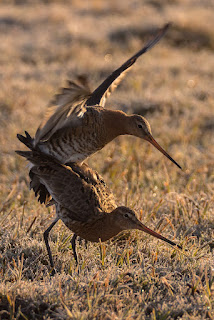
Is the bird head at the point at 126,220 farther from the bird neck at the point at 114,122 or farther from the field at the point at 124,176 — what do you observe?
the bird neck at the point at 114,122

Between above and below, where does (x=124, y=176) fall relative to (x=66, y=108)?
below

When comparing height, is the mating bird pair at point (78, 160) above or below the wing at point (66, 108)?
below

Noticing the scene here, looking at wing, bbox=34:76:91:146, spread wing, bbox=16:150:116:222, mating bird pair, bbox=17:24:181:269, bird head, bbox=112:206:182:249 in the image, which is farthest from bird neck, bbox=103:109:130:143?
bird head, bbox=112:206:182:249

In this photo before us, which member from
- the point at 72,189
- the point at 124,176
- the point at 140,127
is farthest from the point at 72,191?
the point at 124,176

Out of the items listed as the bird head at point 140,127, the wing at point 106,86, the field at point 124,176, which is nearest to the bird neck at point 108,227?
the field at point 124,176

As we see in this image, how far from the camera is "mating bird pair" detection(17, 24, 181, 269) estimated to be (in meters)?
3.46

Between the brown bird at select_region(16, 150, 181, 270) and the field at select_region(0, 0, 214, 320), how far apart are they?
154mm

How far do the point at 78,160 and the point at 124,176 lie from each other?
54.5 inches

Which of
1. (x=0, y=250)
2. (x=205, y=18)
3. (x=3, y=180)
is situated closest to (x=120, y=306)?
(x=0, y=250)

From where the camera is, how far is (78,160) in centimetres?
376

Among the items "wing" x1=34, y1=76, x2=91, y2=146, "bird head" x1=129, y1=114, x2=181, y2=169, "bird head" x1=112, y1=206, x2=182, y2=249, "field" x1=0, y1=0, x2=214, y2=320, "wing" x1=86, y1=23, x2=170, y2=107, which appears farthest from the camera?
"wing" x1=86, y1=23, x2=170, y2=107

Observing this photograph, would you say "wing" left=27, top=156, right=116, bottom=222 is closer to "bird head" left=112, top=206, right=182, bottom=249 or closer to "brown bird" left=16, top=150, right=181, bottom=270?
"brown bird" left=16, top=150, right=181, bottom=270

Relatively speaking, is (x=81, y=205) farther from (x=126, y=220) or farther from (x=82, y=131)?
(x=82, y=131)

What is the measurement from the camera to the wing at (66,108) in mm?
3295
